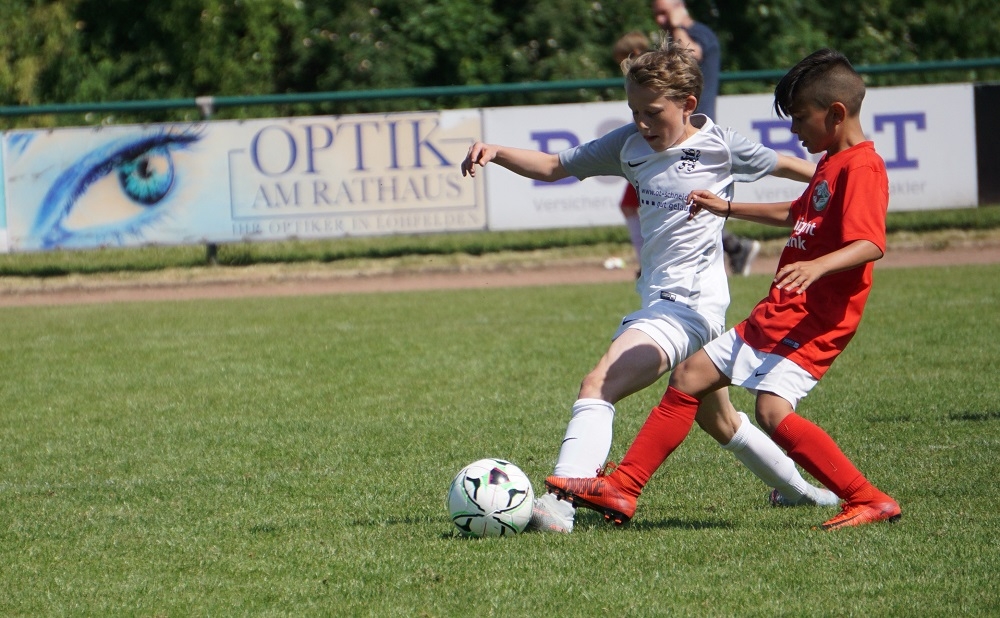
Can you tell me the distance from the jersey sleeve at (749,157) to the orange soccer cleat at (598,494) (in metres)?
1.22

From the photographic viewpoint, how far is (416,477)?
16.9 feet

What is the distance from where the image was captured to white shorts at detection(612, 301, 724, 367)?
4203 millimetres

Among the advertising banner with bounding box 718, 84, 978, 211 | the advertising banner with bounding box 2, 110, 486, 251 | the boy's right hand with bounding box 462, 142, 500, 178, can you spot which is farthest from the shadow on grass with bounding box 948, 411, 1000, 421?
the advertising banner with bounding box 2, 110, 486, 251

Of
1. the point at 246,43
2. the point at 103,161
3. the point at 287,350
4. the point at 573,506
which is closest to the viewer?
the point at 573,506

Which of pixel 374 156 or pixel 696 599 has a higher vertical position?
pixel 374 156

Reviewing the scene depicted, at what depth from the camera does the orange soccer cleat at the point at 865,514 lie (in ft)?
13.5

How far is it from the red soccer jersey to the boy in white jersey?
31 cm

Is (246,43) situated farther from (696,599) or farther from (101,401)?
(696,599)

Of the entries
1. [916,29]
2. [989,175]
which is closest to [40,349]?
[989,175]

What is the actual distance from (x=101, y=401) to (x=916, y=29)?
57.7 ft

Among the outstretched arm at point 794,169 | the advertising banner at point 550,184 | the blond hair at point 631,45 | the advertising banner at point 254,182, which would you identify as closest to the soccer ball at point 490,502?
the outstretched arm at point 794,169

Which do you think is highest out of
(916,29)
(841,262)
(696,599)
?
(916,29)

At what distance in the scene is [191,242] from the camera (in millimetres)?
12836

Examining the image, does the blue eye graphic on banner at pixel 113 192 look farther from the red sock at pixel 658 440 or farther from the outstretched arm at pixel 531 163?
the red sock at pixel 658 440
